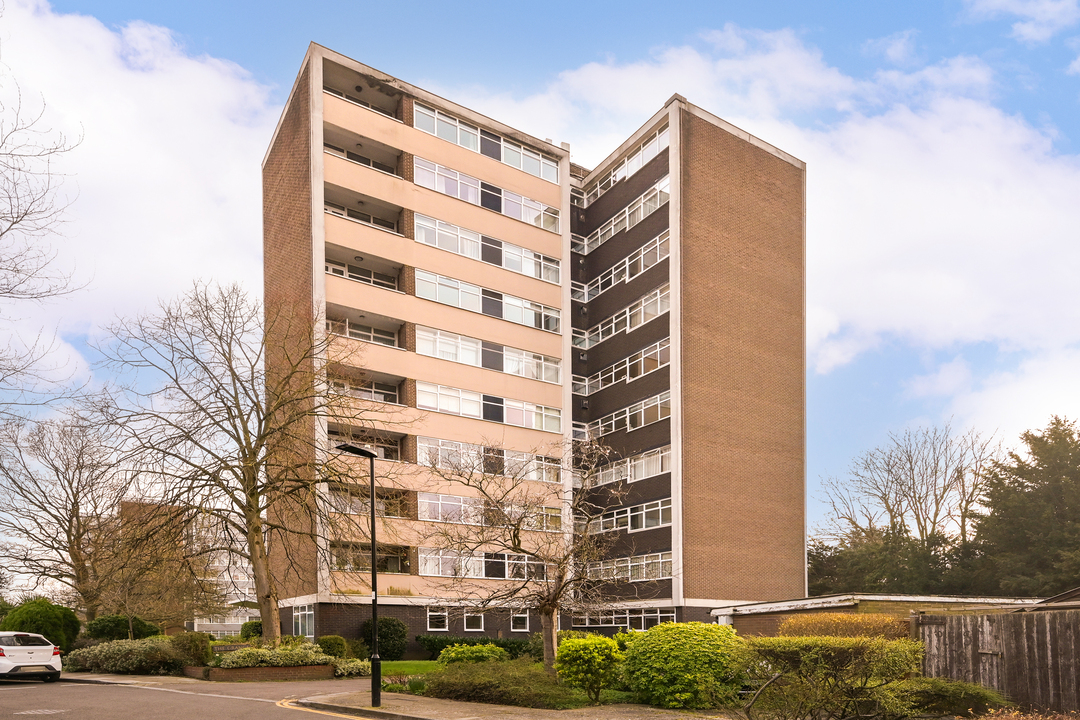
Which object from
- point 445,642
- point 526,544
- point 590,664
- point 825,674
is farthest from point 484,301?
point 825,674

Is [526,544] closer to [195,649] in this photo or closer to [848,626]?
[195,649]

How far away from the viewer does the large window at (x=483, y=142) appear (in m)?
47.7

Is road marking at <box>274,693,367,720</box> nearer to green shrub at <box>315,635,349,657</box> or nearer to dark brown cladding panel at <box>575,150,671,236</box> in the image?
green shrub at <box>315,635,349,657</box>

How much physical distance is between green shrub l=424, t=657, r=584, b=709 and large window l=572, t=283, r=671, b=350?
26680 millimetres

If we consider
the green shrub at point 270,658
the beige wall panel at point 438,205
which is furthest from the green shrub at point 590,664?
the beige wall panel at point 438,205

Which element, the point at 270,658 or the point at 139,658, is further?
the point at 139,658

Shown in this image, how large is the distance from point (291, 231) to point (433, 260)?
23.0 ft

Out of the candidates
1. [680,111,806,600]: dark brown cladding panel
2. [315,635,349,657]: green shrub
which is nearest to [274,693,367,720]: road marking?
[315,635,349,657]: green shrub

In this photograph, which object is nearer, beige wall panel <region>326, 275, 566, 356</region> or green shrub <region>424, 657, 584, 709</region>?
green shrub <region>424, 657, 584, 709</region>

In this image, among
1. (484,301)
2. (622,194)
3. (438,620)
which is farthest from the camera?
(622,194)

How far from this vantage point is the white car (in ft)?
85.0

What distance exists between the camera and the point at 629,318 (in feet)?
164

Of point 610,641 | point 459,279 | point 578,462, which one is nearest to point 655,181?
point 459,279

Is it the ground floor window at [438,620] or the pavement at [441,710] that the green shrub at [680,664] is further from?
the ground floor window at [438,620]
